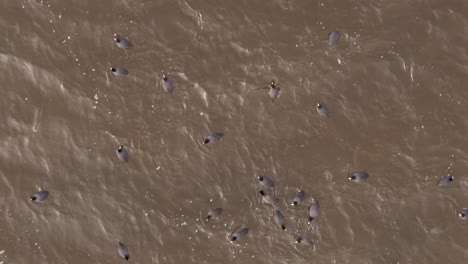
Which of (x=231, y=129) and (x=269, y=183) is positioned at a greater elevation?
(x=231, y=129)

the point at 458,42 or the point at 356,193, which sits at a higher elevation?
the point at 458,42

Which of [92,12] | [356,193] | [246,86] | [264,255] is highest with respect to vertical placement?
[92,12]

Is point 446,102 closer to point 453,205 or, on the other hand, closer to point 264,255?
point 453,205

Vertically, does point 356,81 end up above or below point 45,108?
above

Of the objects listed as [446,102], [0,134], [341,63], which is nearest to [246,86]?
[341,63]

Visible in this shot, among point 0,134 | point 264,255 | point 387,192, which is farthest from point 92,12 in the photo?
point 387,192

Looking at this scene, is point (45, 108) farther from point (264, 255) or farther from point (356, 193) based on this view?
point (356, 193)
